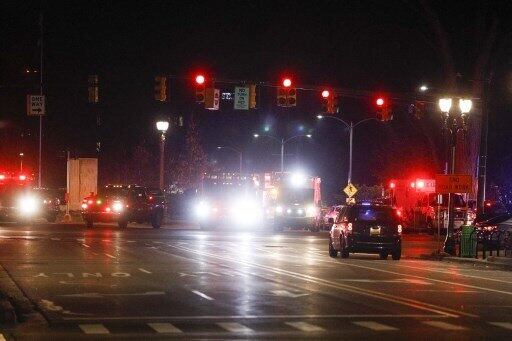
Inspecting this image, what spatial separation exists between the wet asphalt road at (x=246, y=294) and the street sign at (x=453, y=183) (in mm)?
2586

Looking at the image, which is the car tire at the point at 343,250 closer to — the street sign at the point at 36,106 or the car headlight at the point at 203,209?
the car headlight at the point at 203,209

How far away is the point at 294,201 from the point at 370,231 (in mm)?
28034

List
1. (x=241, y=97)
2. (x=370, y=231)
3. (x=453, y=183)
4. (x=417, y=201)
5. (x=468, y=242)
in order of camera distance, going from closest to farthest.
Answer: (x=370, y=231), (x=468, y=242), (x=453, y=183), (x=241, y=97), (x=417, y=201)

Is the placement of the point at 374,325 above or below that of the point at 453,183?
below

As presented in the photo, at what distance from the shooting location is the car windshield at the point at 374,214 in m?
34.5

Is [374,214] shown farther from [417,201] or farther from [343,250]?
[417,201]

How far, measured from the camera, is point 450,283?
24719 millimetres

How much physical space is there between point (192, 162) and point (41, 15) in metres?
34.1

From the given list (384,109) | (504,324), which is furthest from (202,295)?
(384,109)

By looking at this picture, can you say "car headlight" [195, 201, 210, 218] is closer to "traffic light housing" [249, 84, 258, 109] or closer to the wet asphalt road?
"traffic light housing" [249, 84, 258, 109]

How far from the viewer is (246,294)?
68.2 ft

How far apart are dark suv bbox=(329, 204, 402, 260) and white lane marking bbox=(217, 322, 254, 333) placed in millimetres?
18660

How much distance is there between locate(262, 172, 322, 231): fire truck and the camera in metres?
61.8

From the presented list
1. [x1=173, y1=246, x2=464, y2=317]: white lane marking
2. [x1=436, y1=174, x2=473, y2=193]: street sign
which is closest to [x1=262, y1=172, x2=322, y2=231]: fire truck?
[x1=436, y1=174, x2=473, y2=193]: street sign
